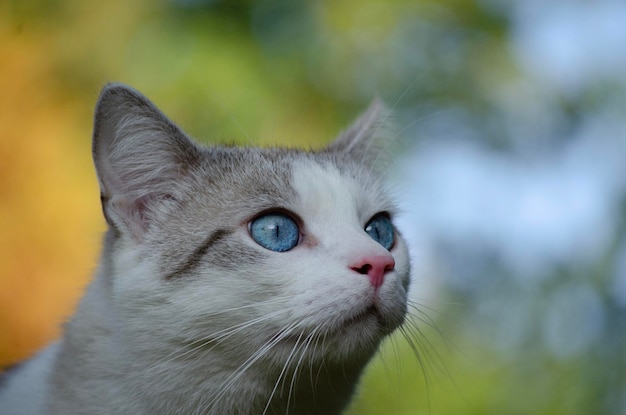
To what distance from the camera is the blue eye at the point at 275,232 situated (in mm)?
1851

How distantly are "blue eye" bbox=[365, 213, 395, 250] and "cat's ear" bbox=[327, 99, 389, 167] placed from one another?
14.4 inches

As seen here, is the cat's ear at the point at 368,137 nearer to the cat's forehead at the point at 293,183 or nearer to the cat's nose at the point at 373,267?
the cat's forehead at the point at 293,183

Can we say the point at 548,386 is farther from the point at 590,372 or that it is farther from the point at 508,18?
the point at 508,18

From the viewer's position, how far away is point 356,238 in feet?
5.95

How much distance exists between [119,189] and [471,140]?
3.28 m

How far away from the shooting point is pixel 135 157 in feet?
6.40

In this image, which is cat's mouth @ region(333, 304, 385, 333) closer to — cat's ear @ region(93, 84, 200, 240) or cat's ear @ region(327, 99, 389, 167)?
cat's ear @ region(93, 84, 200, 240)

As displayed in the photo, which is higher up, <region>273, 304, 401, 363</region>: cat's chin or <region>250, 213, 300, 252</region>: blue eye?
<region>250, 213, 300, 252</region>: blue eye

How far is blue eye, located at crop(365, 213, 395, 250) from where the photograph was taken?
7.07 feet

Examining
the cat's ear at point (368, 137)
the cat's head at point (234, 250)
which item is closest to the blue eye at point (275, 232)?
the cat's head at point (234, 250)

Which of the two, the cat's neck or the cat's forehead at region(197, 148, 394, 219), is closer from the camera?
the cat's neck

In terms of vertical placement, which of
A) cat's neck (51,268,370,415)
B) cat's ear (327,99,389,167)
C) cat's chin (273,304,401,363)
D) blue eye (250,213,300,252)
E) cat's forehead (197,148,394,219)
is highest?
cat's ear (327,99,389,167)

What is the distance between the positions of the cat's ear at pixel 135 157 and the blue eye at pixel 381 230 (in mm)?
573

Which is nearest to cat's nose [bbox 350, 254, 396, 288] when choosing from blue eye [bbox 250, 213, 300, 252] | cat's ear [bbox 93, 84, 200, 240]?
blue eye [bbox 250, 213, 300, 252]
